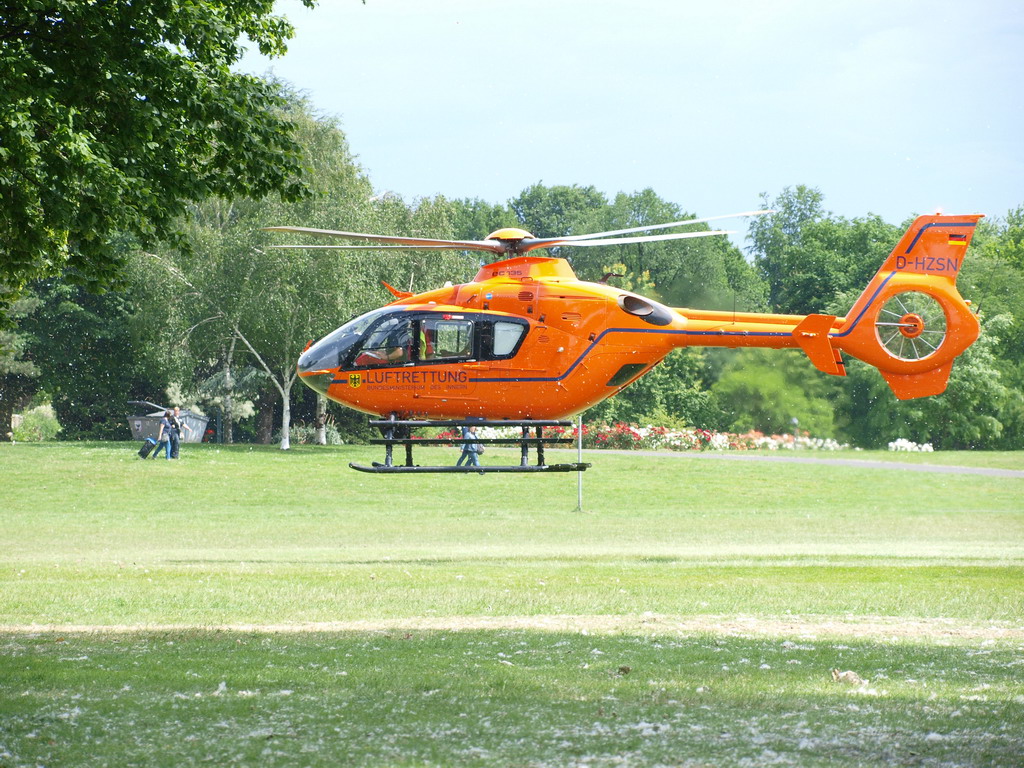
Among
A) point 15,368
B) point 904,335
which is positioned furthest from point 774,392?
point 15,368

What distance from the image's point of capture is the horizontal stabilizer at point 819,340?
54.3 ft

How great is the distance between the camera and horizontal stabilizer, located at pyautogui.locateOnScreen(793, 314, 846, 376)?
54.3 feet

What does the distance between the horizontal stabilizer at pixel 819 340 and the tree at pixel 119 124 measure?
6.94 meters

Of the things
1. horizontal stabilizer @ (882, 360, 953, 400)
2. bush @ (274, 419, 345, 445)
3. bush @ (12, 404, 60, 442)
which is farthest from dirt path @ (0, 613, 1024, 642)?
bush @ (12, 404, 60, 442)

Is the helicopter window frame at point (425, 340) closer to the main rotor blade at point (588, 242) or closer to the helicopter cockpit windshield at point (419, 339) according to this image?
the helicopter cockpit windshield at point (419, 339)

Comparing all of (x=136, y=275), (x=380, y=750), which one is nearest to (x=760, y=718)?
(x=380, y=750)

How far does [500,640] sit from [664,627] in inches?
78.6

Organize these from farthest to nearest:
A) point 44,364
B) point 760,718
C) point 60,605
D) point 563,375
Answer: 1. point 44,364
2. point 563,375
3. point 60,605
4. point 760,718

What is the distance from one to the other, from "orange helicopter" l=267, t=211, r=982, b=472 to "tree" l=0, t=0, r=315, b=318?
9.44ft

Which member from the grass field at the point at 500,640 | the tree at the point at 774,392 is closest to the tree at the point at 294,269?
the tree at the point at 774,392

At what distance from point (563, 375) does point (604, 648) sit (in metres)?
6.29

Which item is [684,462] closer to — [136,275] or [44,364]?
[136,275]

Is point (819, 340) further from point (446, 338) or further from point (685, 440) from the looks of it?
point (685, 440)

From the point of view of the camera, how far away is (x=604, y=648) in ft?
35.8
